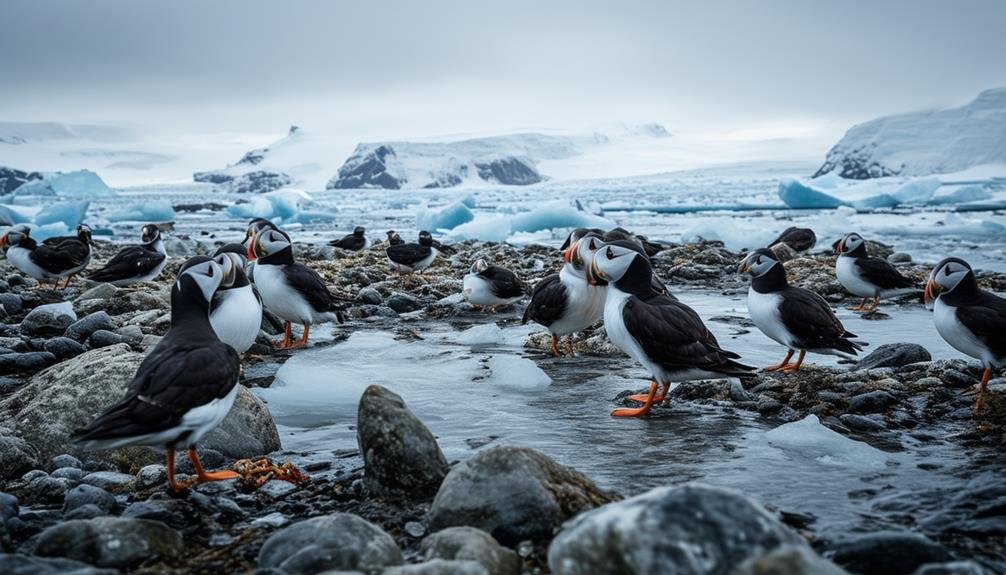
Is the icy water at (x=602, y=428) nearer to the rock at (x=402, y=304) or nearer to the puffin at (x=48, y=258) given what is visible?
the rock at (x=402, y=304)

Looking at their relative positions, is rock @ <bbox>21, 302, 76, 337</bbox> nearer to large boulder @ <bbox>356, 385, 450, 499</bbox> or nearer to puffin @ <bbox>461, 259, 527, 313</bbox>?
puffin @ <bbox>461, 259, 527, 313</bbox>

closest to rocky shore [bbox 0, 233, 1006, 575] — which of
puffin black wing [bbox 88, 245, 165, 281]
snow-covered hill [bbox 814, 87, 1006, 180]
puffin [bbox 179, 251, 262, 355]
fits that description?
puffin [bbox 179, 251, 262, 355]

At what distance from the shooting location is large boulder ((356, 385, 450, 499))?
3631 millimetres

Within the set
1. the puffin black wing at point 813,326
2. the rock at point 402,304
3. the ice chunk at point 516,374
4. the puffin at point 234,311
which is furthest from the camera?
the rock at point 402,304

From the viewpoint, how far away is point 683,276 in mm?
13211

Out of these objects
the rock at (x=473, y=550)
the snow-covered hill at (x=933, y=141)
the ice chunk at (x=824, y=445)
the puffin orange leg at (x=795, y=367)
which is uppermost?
the snow-covered hill at (x=933, y=141)

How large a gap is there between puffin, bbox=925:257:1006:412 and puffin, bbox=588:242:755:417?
164 cm

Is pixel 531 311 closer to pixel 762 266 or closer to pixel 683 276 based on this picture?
pixel 762 266

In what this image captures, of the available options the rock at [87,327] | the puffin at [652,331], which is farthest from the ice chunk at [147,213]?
the puffin at [652,331]

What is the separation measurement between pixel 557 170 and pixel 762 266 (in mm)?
116421

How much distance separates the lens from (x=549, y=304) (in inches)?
281

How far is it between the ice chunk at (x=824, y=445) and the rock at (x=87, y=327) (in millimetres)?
5772

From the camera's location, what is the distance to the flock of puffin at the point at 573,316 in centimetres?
363

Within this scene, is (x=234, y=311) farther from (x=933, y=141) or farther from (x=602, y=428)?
(x=933, y=141)
